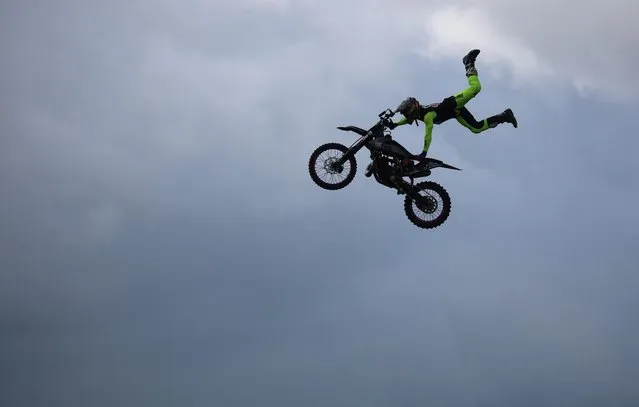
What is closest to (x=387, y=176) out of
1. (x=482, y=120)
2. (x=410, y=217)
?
(x=410, y=217)

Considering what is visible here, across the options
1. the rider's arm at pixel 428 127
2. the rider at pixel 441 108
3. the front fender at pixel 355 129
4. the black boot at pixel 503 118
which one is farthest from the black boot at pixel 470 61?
the front fender at pixel 355 129

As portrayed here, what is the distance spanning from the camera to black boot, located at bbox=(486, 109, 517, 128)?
33.7 meters

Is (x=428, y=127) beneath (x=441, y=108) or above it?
beneath

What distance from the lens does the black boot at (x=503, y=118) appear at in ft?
111

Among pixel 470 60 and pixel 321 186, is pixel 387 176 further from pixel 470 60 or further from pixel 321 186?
pixel 470 60

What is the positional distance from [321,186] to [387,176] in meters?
2.25

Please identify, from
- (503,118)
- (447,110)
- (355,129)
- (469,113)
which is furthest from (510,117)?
(355,129)

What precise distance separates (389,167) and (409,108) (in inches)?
80.7

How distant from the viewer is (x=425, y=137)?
1287 inches

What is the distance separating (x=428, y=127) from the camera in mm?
32688

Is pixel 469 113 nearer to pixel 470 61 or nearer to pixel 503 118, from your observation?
pixel 503 118

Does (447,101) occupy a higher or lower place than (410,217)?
higher

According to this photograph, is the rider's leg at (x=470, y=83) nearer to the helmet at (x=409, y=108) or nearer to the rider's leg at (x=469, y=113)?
the rider's leg at (x=469, y=113)

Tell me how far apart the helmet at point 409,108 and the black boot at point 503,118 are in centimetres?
277
